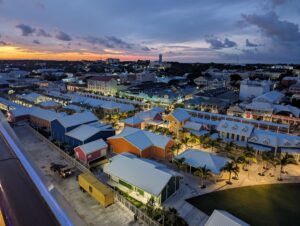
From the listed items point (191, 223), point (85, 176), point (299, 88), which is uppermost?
point (299, 88)

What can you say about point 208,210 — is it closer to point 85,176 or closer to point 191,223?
point 191,223

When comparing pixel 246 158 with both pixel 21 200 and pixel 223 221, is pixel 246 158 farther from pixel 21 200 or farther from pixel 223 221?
pixel 21 200

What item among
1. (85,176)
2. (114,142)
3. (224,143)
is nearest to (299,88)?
(224,143)

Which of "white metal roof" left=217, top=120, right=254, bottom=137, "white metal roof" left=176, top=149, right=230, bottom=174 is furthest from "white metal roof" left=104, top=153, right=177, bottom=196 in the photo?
"white metal roof" left=217, top=120, right=254, bottom=137

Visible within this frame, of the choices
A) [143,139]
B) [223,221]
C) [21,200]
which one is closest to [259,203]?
[223,221]

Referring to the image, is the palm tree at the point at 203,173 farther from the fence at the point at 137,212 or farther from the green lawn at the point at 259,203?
the fence at the point at 137,212

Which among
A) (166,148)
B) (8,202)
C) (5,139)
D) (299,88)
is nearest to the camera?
(8,202)

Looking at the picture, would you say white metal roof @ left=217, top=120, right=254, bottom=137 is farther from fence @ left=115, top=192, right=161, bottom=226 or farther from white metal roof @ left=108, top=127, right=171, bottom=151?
fence @ left=115, top=192, right=161, bottom=226
